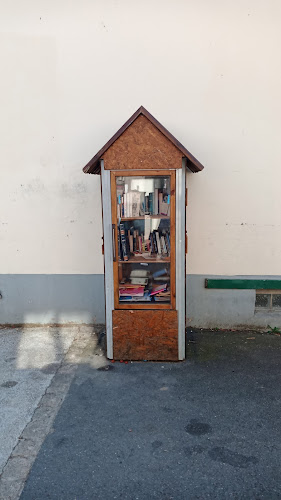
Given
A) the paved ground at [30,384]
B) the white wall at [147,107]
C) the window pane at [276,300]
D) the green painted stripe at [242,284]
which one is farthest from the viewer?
the window pane at [276,300]

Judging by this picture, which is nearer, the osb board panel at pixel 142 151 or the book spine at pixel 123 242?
the osb board panel at pixel 142 151

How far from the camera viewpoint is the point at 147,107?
464 cm

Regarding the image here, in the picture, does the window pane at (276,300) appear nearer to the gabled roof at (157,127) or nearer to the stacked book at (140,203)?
the stacked book at (140,203)

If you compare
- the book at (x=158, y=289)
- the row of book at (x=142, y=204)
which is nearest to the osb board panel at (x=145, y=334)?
the book at (x=158, y=289)

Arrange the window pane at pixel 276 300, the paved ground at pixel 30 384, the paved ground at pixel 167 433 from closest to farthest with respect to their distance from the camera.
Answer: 1. the paved ground at pixel 167 433
2. the paved ground at pixel 30 384
3. the window pane at pixel 276 300

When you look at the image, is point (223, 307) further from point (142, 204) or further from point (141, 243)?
point (142, 204)

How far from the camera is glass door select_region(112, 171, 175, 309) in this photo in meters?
3.94

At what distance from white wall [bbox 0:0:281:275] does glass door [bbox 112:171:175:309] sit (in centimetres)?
89

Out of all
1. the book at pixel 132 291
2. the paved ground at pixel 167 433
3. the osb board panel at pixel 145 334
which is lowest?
the paved ground at pixel 167 433

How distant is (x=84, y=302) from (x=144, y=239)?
1502 mm

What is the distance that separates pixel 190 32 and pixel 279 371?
417cm

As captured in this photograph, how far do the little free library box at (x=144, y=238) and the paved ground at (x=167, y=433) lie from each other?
1.16ft

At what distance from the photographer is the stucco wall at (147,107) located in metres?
4.50

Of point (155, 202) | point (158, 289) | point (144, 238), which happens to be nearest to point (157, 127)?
point (155, 202)
